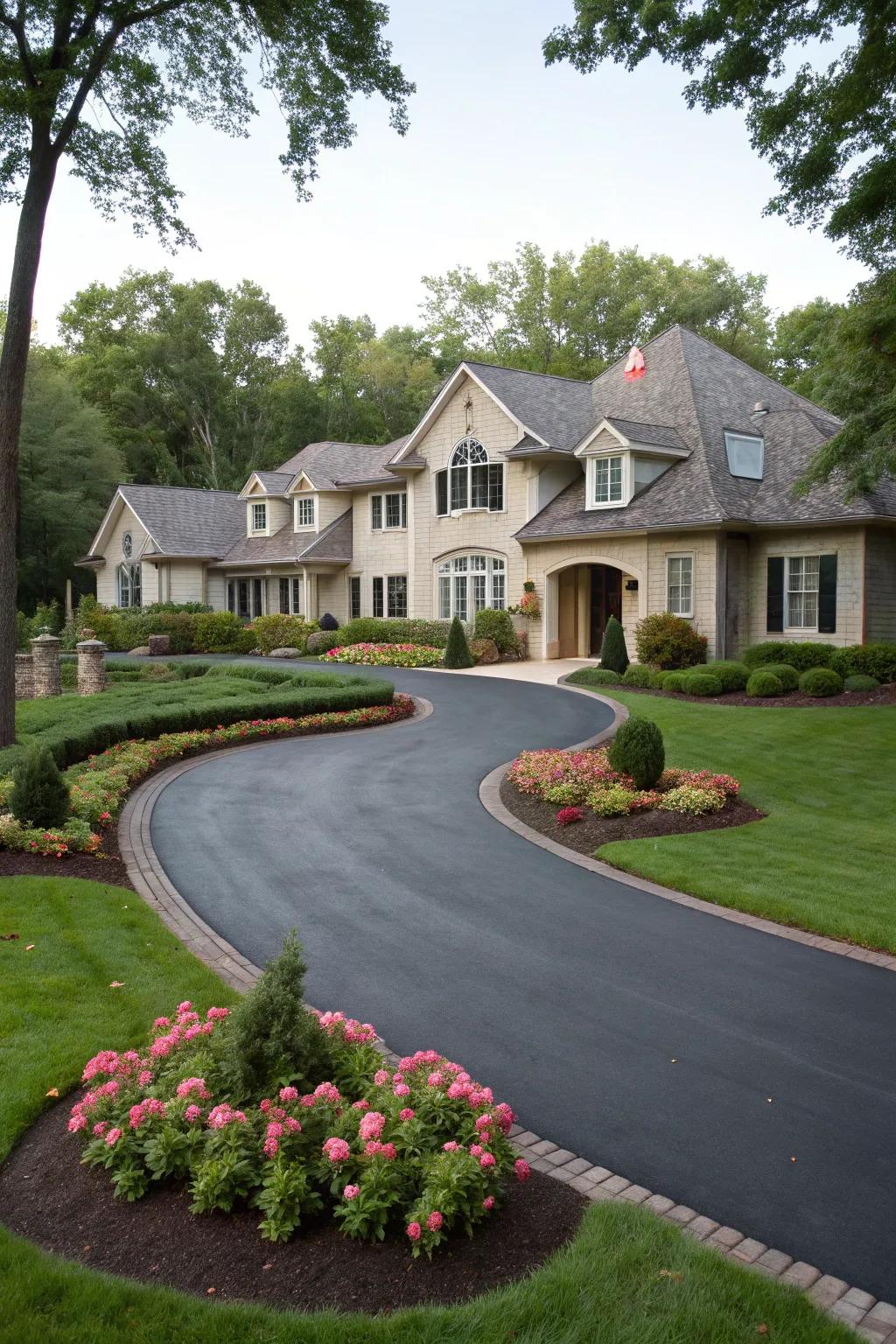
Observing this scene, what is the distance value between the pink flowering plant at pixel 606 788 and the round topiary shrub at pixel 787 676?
8998 millimetres

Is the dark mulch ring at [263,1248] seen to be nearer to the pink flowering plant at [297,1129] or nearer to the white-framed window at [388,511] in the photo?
the pink flowering plant at [297,1129]

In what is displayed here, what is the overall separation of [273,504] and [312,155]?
24.3 metres

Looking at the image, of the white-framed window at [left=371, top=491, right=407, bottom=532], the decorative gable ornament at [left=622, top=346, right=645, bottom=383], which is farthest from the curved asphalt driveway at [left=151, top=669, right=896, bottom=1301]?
the white-framed window at [left=371, top=491, right=407, bottom=532]

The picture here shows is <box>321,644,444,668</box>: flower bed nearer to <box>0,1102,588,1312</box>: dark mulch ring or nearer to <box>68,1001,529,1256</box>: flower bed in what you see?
<box>68,1001,529,1256</box>: flower bed

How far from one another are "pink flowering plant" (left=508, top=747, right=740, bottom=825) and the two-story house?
11.3m

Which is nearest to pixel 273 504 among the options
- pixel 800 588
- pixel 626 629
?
pixel 626 629

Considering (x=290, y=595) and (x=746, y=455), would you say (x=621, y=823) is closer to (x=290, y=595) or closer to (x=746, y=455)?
(x=746, y=455)

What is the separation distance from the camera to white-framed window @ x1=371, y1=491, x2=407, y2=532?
34781 mm

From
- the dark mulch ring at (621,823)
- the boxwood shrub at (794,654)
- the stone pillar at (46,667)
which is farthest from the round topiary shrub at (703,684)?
the stone pillar at (46,667)

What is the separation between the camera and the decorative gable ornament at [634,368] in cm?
3189

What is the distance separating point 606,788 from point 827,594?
14.3 m

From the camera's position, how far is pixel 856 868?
943 centimetres

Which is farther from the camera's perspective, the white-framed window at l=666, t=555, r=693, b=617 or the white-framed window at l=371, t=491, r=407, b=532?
the white-framed window at l=371, t=491, r=407, b=532

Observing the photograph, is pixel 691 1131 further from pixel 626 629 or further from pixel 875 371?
pixel 626 629
